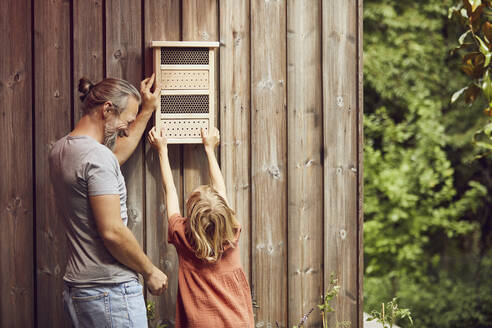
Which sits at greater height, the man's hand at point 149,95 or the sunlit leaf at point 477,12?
the sunlit leaf at point 477,12

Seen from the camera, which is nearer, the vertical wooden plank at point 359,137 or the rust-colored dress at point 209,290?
the rust-colored dress at point 209,290

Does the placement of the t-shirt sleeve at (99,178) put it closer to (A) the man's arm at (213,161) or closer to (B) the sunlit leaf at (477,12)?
(A) the man's arm at (213,161)

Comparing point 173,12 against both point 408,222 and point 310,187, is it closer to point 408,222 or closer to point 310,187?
point 310,187

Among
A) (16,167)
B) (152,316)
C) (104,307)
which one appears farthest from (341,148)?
(16,167)

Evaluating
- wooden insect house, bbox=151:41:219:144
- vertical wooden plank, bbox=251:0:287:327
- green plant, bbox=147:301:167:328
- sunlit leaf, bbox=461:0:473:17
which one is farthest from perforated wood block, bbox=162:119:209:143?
sunlit leaf, bbox=461:0:473:17

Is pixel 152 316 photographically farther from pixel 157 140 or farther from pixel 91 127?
pixel 91 127

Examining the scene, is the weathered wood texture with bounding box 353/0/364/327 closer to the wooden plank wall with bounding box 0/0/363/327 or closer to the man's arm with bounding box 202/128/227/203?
the wooden plank wall with bounding box 0/0/363/327

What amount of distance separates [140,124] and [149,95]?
15 cm

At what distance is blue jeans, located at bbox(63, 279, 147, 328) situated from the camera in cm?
218

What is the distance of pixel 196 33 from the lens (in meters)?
2.95

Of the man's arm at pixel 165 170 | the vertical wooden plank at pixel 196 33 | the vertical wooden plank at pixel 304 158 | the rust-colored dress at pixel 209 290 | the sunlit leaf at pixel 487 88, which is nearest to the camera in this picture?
the rust-colored dress at pixel 209 290

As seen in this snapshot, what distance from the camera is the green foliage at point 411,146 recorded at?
7078mm

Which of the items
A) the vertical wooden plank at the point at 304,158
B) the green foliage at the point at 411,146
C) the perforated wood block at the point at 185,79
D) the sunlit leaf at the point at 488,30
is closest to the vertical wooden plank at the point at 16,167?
the perforated wood block at the point at 185,79

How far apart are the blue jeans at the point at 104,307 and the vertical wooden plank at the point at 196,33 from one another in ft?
2.74
